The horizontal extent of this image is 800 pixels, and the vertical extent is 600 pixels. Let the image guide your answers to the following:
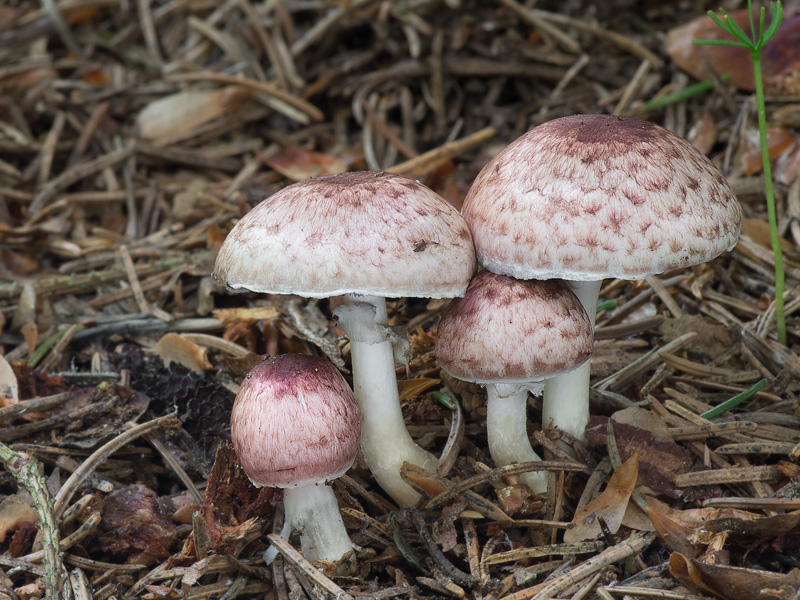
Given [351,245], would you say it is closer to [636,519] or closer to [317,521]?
[317,521]

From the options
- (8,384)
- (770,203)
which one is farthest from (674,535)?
(8,384)

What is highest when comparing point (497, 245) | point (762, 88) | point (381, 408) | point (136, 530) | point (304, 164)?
point (762, 88)

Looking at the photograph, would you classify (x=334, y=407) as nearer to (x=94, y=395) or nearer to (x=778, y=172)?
(x=94, y=395)

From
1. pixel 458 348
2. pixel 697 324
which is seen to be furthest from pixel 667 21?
pixel 458 348

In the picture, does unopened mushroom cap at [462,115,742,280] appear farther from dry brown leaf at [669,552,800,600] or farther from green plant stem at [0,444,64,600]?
green plant stem at [0,444,64,600]

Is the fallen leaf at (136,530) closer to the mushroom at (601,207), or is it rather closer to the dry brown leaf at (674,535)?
the mushroom at (601,207)

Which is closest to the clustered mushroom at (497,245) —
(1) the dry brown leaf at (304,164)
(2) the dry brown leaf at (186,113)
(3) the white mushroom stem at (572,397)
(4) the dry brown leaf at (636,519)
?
(3) the white mushroom stem at (572,397)
